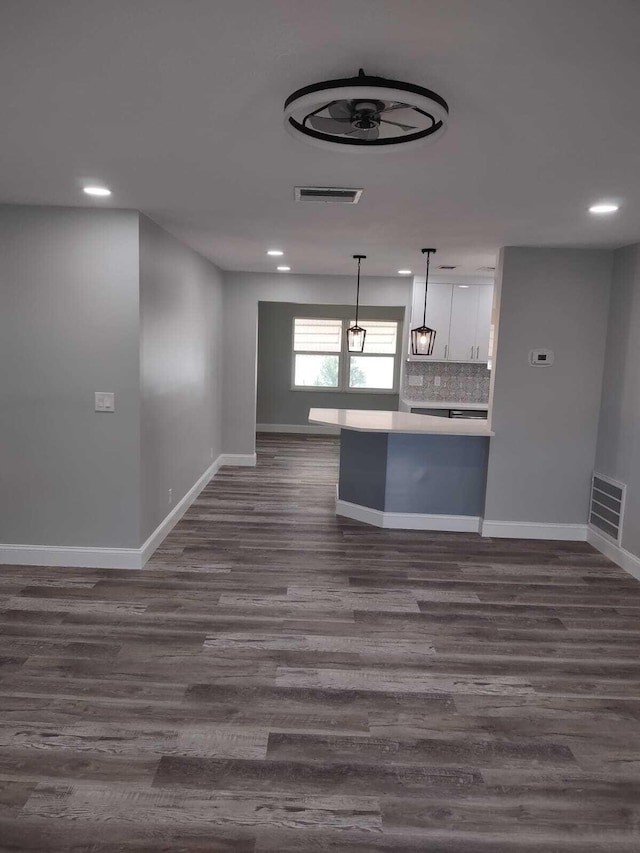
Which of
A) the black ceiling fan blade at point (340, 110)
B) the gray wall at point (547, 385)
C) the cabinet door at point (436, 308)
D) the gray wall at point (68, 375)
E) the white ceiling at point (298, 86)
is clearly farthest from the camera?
the cabinet door at point (436, 308)

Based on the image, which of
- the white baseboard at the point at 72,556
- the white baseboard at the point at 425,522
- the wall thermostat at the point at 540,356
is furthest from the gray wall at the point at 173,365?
the wall thermostat at the point at 540,356

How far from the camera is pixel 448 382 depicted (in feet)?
25.1

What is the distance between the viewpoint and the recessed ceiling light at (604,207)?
3.31 meters

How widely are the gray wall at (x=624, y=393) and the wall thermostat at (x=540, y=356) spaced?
1.54 feet

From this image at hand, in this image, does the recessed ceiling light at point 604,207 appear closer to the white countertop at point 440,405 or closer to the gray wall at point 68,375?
the gray wall at point 68,375

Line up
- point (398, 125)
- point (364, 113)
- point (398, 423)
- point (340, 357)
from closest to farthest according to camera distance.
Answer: point (364, 113) → point (398, 125) → point (398, 423) → point (340, 357)

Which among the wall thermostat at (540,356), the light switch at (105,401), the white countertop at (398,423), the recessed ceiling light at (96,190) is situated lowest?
the white countertop at (398,423)

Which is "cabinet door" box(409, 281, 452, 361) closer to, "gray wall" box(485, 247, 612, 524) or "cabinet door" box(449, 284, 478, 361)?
"cabinet door" box(449, 284, 478, 361)

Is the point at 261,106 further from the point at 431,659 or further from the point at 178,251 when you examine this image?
the point at 178,251

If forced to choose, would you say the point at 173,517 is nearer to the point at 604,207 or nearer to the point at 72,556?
the point at 72,556

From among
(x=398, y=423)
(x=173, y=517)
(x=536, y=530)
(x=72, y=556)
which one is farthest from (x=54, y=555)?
(x=536, y=530)

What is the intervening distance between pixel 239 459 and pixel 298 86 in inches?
237

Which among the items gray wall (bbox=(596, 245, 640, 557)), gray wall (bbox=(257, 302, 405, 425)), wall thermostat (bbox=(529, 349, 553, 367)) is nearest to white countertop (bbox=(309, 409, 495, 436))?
wall thermostat (bbox=(529, 349, 553, 367))

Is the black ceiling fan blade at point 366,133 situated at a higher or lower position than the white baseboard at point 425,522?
higher
